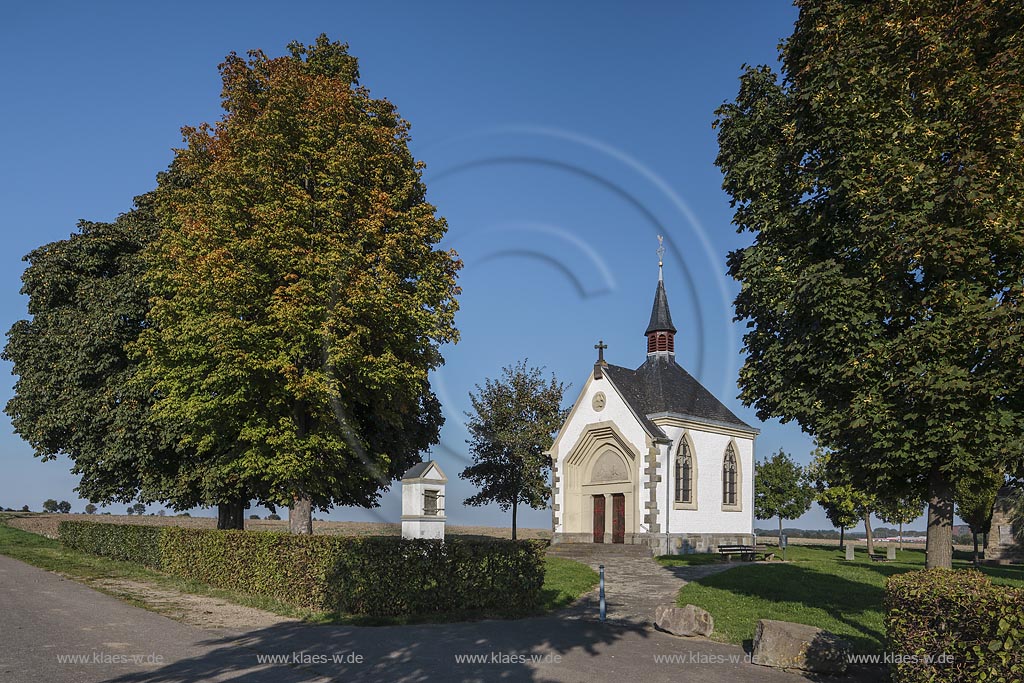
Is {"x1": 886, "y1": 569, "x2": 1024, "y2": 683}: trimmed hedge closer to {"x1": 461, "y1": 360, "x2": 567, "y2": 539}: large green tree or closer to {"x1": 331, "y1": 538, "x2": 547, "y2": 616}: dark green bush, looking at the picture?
{"x1": 331, "y1": 538, "x2": 547, "y2": 616}: dark green bush

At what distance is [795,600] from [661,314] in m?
24.5

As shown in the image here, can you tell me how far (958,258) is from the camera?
10.1 m

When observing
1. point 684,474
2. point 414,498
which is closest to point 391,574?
point 414,498

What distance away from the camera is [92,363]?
27.0 metres

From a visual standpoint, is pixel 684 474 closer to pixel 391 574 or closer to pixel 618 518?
pixel 618 518

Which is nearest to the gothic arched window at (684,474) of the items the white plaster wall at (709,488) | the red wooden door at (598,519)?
the white plaster wall at (709,488)

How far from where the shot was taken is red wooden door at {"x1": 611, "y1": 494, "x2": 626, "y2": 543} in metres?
35.9

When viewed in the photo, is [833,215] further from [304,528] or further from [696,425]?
[696,425]

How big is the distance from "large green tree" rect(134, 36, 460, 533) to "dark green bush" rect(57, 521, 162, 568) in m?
3.21

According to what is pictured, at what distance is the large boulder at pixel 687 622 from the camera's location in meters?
13.0

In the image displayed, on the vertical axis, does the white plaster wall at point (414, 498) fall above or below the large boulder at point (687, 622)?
above

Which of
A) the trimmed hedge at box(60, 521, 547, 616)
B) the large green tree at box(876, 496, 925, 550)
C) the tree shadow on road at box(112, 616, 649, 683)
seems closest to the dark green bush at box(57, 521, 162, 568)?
the trimmed hedge at box(60, 521, 547, 616)

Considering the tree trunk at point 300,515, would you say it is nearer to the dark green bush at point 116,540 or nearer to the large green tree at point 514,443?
the dark green bush at point 116,540

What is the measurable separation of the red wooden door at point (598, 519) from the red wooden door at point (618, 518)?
76cm
